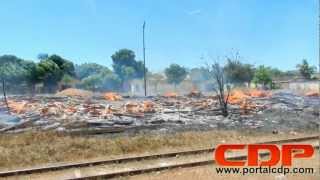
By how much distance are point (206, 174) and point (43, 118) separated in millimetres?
12586

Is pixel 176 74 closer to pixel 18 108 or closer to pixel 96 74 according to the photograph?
pixel 96 74

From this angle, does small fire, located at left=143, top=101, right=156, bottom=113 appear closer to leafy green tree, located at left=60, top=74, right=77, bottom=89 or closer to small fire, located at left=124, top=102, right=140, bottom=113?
small fire, located at left=124, top=102, right=140, bottom=113

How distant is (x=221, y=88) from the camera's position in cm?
2669

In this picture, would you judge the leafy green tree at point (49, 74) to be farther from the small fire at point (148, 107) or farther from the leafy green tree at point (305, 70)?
the leafy green tree at point (305, 70)

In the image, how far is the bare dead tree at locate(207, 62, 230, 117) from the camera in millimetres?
24922

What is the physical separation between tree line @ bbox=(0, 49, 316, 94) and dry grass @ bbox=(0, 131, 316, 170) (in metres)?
26.4

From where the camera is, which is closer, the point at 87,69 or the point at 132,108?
the point at 132,108

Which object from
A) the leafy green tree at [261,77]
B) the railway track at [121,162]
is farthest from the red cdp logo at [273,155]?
the leafy green tree at [261,77]

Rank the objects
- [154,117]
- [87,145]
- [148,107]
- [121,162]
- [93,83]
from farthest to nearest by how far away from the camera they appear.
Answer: [93,83] < [148,107] < [154,117] < [87,145] < [121,162]

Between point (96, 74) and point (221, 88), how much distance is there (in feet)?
152

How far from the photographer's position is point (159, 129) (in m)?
18.8

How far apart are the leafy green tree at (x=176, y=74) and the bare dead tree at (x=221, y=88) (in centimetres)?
4300

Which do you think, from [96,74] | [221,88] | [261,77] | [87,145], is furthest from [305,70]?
[87,145]

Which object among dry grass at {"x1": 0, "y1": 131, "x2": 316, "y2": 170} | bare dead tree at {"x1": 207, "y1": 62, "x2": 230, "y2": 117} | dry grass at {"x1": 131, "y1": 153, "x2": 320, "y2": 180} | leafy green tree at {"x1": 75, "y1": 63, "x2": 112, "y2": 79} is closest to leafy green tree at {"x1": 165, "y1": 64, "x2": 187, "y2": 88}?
leafy green tree at {"x1": 75, "y1": 63, "x2": 112, "y2": 79}
